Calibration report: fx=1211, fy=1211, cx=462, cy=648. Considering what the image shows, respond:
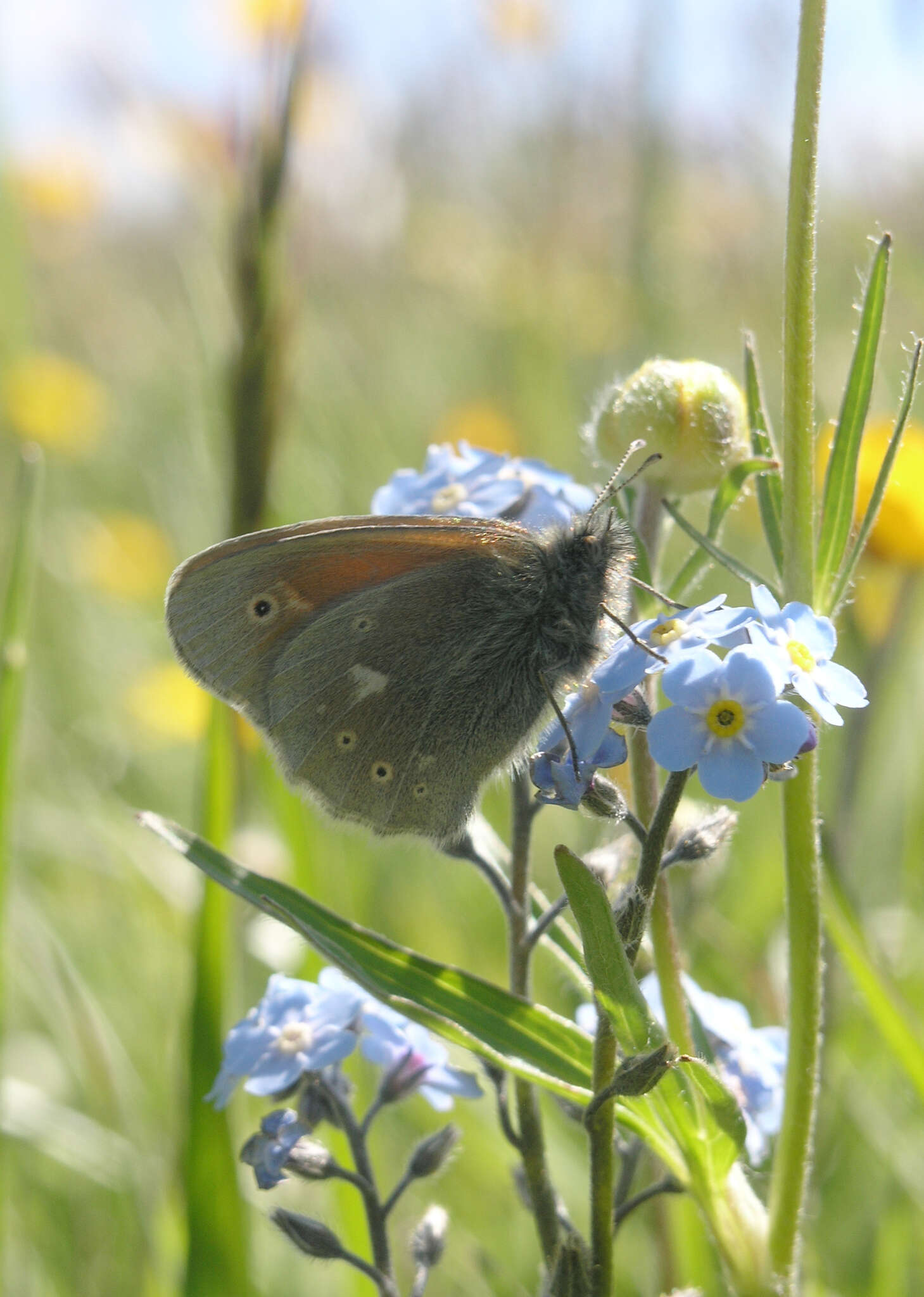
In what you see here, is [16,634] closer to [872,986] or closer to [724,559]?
[724,559]

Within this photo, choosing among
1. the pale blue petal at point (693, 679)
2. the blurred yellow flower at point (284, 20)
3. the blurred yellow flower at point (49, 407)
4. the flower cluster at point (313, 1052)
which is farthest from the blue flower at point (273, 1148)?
the blurred yellow flower at point (49, 407)

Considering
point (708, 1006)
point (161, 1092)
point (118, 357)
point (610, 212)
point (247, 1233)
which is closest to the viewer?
point (708, 1006)

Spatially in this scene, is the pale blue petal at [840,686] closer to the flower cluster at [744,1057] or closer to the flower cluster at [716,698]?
the flower cluster at [716,698]

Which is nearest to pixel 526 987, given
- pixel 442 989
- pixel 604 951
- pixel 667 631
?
pixel 442 989

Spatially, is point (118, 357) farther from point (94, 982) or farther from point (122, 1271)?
point (122, 1271)

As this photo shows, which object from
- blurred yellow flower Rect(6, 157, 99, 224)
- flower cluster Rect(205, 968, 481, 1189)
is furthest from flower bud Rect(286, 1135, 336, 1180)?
blurred yellow flower Rect(6, 157, 99, 224)

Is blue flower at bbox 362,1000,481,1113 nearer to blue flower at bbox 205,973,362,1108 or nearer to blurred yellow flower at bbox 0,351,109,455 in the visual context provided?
blue flower at bbox 205,973,362,1108

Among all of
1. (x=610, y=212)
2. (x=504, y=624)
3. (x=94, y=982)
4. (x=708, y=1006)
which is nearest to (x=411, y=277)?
(x=610, y=212)
